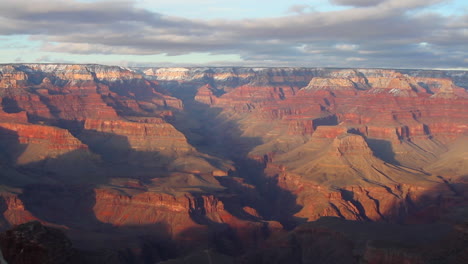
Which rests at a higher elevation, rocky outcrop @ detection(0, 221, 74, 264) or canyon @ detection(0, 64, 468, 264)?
rocky outcrop @ detection(0, 221, 74, 264)

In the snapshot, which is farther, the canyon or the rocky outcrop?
the canyon

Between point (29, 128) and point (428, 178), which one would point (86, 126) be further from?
point (428, 178)

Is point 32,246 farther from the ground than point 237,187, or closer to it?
farther from the ground

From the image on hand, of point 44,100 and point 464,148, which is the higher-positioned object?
point 44,100

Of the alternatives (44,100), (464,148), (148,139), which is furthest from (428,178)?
(44,100)

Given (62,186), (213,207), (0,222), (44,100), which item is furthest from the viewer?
(44,100)

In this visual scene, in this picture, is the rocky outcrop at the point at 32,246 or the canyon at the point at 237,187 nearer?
the rocky outcrop at the point at 32,246

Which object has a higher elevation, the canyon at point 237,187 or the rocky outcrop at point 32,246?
the rocky outcrop at point 32,246

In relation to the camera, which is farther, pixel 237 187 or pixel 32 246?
pixel 237 187
